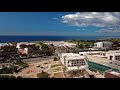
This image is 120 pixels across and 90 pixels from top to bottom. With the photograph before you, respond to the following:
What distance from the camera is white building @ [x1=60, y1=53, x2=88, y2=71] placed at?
5.27m

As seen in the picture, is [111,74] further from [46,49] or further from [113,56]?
[46,49]

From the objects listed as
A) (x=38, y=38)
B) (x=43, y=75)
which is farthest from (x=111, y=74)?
(x=38, y=38)

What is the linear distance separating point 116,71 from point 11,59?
6.28 ft

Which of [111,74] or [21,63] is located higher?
[21,63]

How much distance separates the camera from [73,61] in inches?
208

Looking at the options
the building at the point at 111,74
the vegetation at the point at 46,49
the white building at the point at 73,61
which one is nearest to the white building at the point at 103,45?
the white building at the point at 73,61

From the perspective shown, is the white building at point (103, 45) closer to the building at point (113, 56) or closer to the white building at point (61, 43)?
the building at point (113, 56)

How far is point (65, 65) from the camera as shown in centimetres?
532

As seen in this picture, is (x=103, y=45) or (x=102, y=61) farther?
(x=103, y=45)

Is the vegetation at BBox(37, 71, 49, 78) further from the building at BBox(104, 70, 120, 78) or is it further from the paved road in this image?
the building at BBox(104, 70, 120, 78)

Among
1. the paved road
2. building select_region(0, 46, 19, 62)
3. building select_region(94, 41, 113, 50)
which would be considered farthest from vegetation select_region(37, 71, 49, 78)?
building select_region(94, 41, 113, 50)
